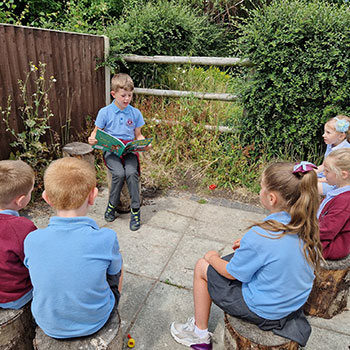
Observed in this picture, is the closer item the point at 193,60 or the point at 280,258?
the point at 280,258

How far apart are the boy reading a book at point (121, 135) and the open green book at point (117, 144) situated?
0.12 m

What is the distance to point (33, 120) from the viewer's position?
385cm

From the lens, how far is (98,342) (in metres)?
1.46

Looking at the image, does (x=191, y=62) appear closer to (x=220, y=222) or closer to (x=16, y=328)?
(x=220, y=222)

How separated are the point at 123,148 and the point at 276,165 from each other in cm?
195

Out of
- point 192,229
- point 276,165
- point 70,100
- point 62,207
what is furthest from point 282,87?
point 62,207

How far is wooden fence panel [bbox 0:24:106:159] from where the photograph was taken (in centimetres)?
351

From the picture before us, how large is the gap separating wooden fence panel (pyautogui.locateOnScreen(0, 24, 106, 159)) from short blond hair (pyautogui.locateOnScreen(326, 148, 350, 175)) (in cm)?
358

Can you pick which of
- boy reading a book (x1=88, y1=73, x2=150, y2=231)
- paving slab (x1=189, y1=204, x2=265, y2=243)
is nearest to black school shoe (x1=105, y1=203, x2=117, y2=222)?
boy reading a book (x1=88, y1=73, x2=150, y2=231)

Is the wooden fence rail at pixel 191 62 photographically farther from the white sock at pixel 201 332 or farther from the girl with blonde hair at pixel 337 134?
the white sock at pixel 201 332

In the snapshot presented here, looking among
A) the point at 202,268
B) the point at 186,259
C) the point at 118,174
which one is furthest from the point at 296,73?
the point at 202,268

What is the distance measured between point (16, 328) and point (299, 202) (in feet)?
5.47

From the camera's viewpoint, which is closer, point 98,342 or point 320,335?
point 98,342

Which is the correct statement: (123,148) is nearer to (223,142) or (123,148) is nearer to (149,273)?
(149,273)
